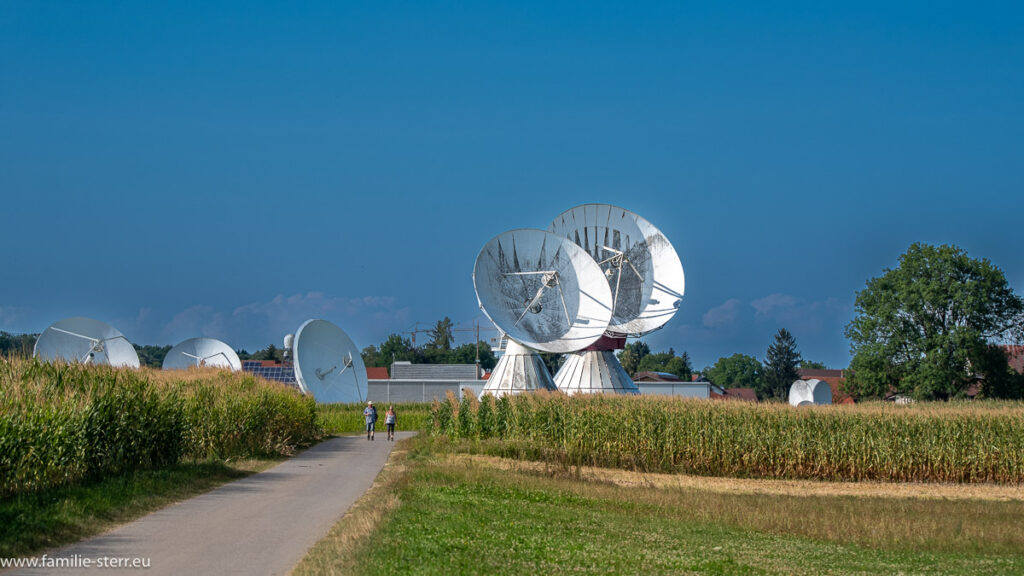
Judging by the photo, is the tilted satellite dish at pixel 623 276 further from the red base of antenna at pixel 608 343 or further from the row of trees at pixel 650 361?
the row of trees at pixel 650 361

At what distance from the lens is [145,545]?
12266mm

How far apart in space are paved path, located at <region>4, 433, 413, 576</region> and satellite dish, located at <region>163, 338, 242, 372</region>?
35160 mm

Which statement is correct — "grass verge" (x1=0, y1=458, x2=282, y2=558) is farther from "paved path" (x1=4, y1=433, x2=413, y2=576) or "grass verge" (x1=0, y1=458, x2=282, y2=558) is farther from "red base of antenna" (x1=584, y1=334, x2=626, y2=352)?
"red base of antenna" (x1=584, y1=334, x2=626, y2=352)

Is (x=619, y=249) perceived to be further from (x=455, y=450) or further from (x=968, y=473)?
(x=968, y=473)

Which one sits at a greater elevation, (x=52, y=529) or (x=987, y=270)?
(x=987, y=270)

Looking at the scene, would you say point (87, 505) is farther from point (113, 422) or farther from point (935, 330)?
point (935, 330)

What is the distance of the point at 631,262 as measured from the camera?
50969 mm

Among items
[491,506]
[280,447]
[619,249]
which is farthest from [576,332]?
[491,506]

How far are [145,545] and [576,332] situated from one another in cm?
3283

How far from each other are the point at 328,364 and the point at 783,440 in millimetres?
26307

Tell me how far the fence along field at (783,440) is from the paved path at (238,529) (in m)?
11.5

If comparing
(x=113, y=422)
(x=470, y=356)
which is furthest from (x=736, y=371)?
(x=113, y=422)

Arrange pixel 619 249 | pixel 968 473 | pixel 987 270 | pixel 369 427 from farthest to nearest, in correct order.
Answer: pixel 987 270, pixel 619 249, pixel 369 427, pixel 968 473

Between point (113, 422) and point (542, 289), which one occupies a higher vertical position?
point (542, 289)
